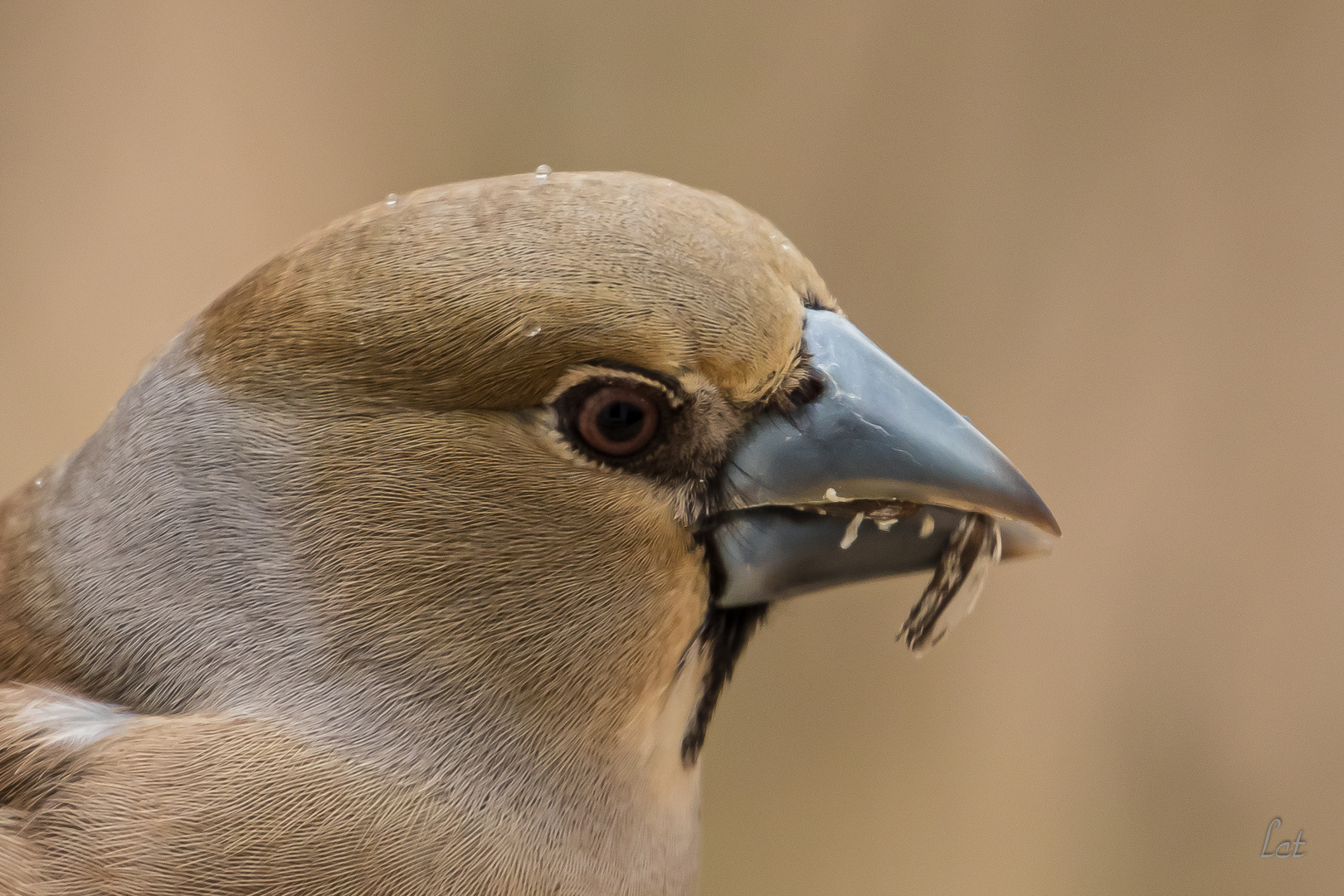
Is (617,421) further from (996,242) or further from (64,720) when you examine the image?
(996,242)

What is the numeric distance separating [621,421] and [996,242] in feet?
3.88

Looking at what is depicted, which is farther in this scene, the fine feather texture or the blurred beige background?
the blurred beige background

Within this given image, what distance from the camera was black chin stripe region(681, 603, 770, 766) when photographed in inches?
42.7

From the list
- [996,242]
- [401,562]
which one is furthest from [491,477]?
[996,242]

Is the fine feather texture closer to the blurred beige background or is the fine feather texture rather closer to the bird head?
the bird head

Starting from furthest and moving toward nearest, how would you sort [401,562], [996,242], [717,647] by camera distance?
[996,242]
[717,647]
[401,562]

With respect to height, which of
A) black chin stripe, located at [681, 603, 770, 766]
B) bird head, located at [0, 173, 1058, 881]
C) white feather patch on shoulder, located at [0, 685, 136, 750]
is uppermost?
bird head, located at [0, 173, 1058, 881]

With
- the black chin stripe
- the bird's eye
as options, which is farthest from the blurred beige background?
the bird's eye

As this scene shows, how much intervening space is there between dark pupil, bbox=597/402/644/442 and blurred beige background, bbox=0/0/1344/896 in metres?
1.03

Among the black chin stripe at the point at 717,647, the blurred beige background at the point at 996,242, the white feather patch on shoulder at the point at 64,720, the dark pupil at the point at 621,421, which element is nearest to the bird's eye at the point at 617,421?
the dark pupil at the point at 621,421

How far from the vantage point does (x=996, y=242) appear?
6.24 ft

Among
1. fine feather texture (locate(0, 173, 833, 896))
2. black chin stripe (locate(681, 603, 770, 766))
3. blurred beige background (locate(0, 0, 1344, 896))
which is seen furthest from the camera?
blurred beige background (locate(0, 0, 1344, 896))

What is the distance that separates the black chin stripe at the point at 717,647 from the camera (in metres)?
1.08

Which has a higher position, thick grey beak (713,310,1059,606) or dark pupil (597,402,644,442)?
A: dark pupil (597,402,644,442)
